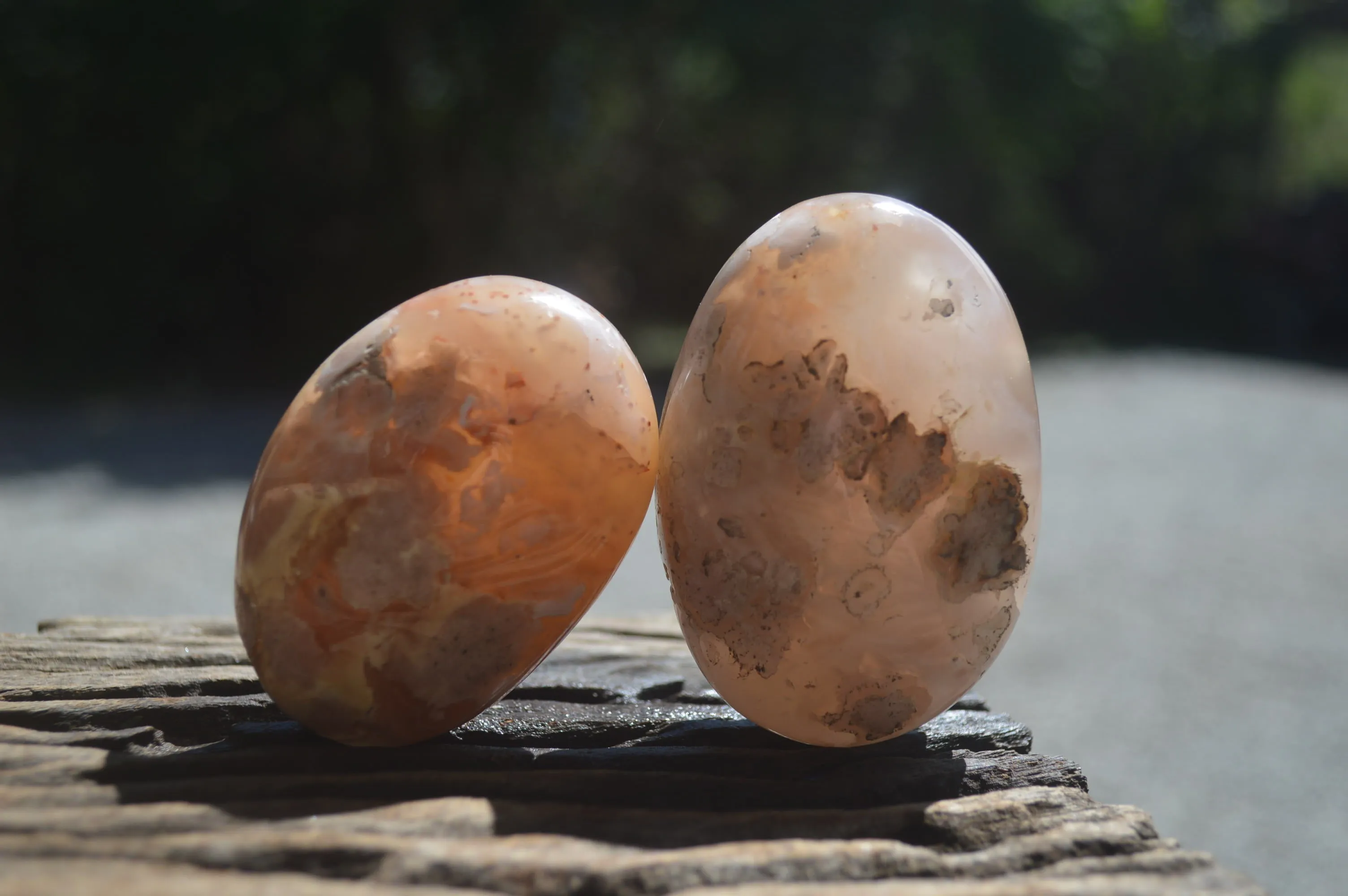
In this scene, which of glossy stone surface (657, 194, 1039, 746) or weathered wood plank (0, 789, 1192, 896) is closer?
weathered wood plank (0, 789, 1192, 896)

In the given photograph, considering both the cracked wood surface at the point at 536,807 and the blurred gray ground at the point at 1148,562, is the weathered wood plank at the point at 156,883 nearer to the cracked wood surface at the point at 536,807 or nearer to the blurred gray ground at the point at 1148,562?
the cracked wood surface at the point at 536,807

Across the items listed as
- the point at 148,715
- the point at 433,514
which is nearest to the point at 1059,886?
the point at 433,514

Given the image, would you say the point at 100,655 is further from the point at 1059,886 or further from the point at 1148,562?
the point at 1148,562

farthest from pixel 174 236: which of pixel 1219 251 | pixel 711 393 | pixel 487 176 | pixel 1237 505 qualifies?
pixel 1219 251

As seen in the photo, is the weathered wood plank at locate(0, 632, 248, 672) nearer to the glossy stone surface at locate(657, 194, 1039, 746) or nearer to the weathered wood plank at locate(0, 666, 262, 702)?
the weathered wood plank at locate(0, 666, 262, 702)

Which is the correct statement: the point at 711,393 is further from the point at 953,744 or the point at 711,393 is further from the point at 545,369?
the point at 953,744

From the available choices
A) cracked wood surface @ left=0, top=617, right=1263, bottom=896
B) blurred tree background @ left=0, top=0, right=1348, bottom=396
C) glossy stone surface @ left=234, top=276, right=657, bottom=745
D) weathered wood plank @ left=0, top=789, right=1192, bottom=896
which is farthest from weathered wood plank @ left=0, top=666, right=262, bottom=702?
blurred tree background @ left=0, top=0, right=1348, bottom=396

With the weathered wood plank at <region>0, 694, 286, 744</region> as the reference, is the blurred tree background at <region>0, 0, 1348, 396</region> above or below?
above
